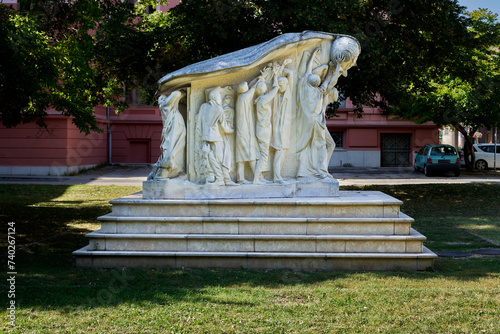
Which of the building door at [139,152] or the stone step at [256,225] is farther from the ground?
the building door at [139,152]

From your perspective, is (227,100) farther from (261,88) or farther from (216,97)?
(261,88)

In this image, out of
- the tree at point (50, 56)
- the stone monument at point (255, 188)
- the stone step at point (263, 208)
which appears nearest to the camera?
the stone monument at point (255, 188)

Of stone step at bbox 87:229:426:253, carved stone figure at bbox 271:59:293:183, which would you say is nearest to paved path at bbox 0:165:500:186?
carved stone figure at bbox 271:59:293:183

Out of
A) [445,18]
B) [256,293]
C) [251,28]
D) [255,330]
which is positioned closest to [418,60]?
[445,18]

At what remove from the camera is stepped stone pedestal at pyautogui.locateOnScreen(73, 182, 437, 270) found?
6953 mm

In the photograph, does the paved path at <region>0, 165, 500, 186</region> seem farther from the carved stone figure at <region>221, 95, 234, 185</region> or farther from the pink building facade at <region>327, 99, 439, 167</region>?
the carved stone figure at <region>221, 95, 234, 185</region>

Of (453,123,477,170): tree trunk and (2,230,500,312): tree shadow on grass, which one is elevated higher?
(453,123,477,170): tree trunk

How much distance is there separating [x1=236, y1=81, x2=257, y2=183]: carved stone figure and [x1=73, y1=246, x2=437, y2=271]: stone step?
1297 mm

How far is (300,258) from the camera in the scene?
695 centimetres

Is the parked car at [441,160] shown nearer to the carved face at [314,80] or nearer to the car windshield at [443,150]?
the car windshield at [443,150]

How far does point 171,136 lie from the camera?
Answer: 7594 mm

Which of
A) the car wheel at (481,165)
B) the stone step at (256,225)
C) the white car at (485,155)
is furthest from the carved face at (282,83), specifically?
the car wheel at (481,165)

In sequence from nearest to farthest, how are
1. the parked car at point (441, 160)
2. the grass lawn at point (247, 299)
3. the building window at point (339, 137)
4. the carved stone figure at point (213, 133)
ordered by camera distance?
the grass lawn at point (247, 299)
the carved stone figure at point (213, 133)
the parked car at point (441, 160)
the building window at point (339, 137)

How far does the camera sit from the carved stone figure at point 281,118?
306 inches
